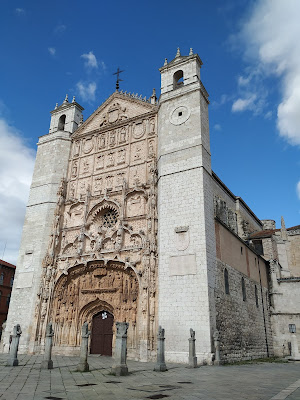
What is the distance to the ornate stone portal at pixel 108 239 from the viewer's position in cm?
1592

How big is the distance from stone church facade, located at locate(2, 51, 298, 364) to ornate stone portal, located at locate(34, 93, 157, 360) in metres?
0.06

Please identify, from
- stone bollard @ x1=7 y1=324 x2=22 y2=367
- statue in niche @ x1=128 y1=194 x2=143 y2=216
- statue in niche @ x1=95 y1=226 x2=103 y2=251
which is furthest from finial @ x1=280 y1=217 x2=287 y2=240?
stone bollard @ x1=7 y1=324 x2=22 y2=367

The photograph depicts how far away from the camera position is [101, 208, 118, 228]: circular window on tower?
18812 millimetres

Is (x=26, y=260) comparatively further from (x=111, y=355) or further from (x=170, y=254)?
(x=170, y=254)

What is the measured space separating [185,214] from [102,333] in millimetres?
7513

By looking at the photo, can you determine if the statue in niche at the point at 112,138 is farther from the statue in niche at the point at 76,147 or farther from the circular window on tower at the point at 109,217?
the circular window on tower at the point at 109,217

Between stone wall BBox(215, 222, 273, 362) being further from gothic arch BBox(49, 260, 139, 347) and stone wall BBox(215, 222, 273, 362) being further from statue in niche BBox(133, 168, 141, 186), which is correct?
statue in niche BBox(133, 168, 141, 186)

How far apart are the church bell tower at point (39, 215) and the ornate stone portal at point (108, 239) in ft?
1.96

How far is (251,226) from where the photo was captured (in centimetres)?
2714

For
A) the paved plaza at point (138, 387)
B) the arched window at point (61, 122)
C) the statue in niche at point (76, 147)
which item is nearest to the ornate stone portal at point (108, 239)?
the statue in niche at point (76, 147)

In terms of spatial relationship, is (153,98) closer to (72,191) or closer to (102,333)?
(72,191)

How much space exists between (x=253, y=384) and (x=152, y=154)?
13.4 metres

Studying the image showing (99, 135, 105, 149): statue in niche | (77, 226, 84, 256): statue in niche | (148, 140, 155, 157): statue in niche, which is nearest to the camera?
(77, 226, 84, 256): statue in niche

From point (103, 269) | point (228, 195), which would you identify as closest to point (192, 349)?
point (103, 269)
